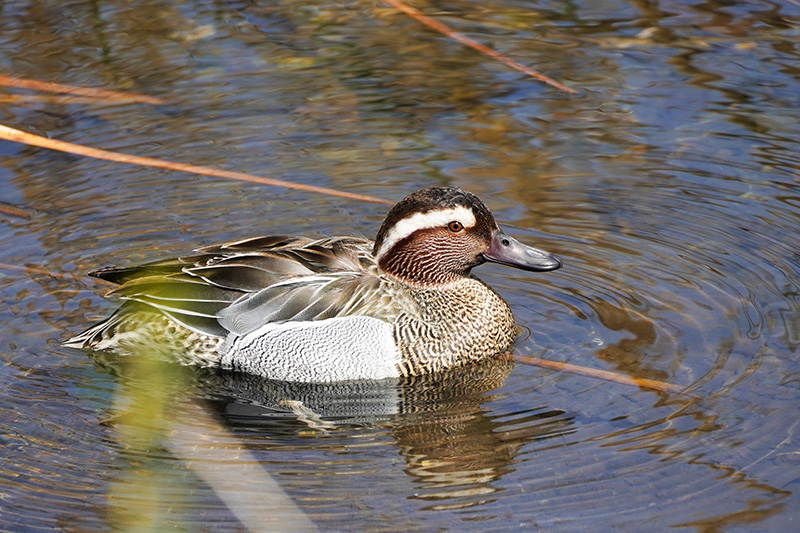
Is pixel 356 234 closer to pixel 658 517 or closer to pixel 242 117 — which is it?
pixel 242 117

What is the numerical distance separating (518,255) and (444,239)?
0.47 m

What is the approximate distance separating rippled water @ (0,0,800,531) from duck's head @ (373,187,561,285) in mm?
560

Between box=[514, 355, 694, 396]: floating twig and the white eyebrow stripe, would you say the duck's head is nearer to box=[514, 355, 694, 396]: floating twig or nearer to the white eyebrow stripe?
the white eyebrow stripe

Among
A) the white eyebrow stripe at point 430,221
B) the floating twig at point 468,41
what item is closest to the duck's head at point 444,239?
the white eyebrow stripe at point 430,221

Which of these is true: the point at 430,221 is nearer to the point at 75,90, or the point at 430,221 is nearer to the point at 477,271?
the point at 477,271

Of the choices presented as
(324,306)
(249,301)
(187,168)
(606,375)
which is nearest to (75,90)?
(187,168)

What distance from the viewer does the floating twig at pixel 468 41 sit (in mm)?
10883

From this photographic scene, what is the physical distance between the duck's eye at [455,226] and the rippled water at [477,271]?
848mm

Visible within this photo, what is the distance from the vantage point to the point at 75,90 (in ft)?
35.8

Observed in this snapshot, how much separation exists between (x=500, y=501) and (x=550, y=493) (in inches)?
9.5

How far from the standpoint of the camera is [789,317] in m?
7.44

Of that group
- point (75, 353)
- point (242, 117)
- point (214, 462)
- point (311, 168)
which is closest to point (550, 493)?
point (214, 462)

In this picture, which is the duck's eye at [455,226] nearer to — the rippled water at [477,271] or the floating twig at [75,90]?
the rippled water at [477,271]

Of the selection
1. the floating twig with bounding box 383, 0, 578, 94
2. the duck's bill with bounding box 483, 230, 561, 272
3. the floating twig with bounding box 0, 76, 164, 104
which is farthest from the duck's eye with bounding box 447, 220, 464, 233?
the floating twig with bounding box 0, 76, 164, 104
